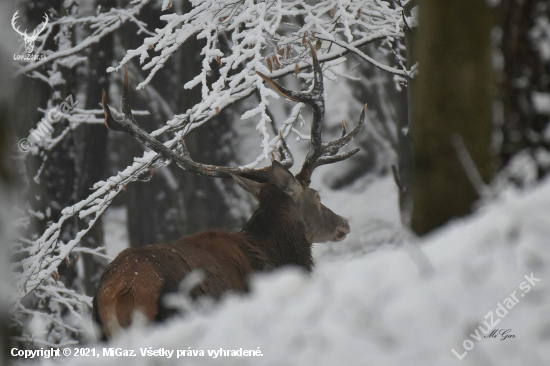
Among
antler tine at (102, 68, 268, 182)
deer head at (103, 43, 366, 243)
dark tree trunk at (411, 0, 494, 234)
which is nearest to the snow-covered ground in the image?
dark tree trunk at (411, 0, 494, 234)

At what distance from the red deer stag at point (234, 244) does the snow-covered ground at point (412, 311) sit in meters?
1.35

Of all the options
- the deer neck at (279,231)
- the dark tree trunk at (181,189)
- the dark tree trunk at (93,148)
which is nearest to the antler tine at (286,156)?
the deer neck at (279,231)

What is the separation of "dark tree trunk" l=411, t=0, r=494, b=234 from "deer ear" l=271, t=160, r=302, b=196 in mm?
2745

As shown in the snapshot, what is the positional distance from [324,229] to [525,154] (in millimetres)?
3171

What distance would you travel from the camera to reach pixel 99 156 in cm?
1014

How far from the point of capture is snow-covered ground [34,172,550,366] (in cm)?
180

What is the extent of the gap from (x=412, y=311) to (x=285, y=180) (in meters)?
3.33

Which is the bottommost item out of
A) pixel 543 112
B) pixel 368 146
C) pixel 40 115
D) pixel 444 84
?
pixel 368 146

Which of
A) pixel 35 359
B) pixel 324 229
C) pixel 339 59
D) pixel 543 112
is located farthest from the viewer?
pixel 339 59

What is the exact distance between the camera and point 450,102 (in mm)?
2338

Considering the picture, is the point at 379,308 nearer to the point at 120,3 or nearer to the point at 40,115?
the point at 40,115

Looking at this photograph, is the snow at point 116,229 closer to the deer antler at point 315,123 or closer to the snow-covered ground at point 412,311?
the deer antler at point 315,123

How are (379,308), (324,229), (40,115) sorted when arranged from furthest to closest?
(40,115)
(324,229)
(379,308)

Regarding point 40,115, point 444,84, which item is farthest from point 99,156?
point 444,84
